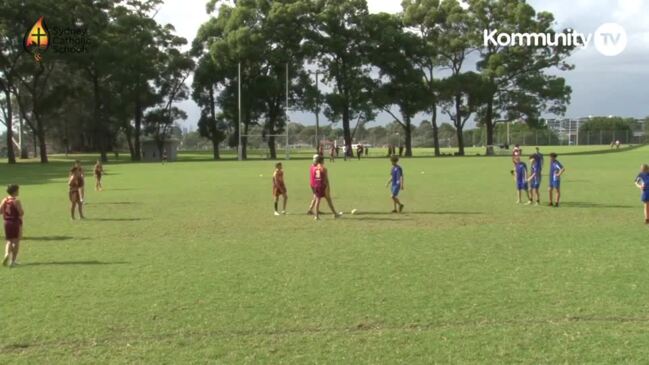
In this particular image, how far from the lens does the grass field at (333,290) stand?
6.16 metres

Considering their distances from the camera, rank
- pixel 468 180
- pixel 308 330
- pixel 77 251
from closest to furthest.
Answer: pixel 308 330, pixel 77 251, pixel 468 180

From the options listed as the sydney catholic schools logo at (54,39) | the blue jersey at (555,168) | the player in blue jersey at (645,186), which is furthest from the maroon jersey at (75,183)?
the sydney catholic schools logo at (54,39)

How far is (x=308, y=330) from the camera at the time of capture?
6.73 m

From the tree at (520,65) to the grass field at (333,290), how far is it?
5788cm

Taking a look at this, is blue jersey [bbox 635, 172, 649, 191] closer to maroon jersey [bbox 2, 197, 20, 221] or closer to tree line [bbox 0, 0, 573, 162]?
maroon jersey [bbox 2, 197, 20, 221]

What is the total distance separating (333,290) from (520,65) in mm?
69504

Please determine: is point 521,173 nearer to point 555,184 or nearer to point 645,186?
point 555,184

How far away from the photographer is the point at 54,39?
58656mm

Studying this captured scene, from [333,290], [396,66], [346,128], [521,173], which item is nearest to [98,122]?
[346,128]

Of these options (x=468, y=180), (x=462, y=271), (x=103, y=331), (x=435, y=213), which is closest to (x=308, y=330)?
(x=103, y=331)

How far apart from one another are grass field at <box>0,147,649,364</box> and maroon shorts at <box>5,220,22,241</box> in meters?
0.56

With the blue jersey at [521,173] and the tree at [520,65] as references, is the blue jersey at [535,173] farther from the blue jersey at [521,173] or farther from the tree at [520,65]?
the tree at [520,65]

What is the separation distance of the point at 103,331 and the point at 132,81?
217 ft

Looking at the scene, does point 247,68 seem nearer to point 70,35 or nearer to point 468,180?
point 70,35
